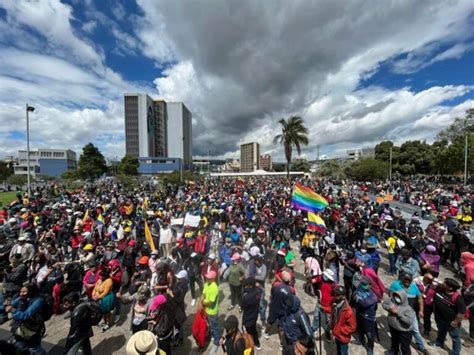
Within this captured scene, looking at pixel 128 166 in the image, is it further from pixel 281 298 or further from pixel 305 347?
pixel 305 347

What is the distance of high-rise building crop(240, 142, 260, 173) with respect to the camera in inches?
6914

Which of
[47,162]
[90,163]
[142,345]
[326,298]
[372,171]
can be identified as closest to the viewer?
[142,345]

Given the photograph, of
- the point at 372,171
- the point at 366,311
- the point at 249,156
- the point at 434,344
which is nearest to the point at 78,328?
the point at 366,311

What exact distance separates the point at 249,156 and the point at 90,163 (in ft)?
492

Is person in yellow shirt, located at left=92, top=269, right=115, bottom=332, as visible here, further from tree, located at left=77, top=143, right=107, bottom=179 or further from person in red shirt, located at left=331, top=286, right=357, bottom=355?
tree, located at left=77, top=143, right=107, bottom=179

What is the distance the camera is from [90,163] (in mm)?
39406

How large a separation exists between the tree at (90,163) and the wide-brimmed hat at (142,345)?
44941 millimetres

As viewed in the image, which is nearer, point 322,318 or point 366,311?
point 366,311

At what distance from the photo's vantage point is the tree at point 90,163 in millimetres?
38625

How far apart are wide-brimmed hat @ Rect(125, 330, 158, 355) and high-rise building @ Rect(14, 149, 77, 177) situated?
10236cm

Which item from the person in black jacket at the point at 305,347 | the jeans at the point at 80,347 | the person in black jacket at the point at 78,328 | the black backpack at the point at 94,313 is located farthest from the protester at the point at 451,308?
the jeans at the point at 80,347

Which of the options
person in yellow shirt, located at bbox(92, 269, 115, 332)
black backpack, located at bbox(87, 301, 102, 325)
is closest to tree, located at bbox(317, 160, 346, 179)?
person in yellow shirt, located at bbox(92, 269, 115, 332)

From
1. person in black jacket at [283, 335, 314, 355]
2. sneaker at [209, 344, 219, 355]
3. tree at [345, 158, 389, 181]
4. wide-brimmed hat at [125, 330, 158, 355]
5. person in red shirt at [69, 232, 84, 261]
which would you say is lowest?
sneaker at [209, 344, 219, 355]

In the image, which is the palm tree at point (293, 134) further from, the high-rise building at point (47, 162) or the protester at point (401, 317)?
the high-rise building at point (47, 162)
